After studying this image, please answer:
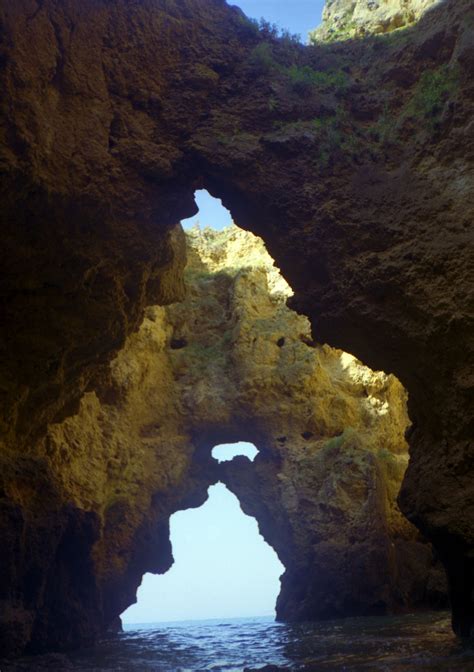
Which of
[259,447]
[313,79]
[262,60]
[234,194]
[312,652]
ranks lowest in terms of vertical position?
[312,652]

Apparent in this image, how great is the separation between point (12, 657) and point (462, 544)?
290 inches

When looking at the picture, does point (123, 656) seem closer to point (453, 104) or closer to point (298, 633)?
point (298, 633)

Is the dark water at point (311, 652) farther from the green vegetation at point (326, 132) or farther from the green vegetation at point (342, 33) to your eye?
the green vegetation at point (342, 33)

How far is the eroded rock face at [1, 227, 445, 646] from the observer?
1827 cm

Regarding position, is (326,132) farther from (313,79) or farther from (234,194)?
(234,194)

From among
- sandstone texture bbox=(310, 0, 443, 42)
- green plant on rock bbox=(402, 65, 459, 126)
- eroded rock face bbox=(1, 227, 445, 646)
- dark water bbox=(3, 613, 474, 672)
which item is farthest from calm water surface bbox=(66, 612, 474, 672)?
Result: sandstone texture bbox=(310, 0, 443, 42)

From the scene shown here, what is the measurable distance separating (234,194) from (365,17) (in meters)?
6.70

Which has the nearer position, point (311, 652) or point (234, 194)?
point (311, 652)

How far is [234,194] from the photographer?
439 inches

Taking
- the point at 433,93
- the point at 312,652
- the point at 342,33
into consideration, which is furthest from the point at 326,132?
the point at 312,652

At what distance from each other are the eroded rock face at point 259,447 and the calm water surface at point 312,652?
15.1ft

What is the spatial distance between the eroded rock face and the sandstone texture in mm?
10489

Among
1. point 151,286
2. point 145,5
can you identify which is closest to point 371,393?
point 151,286

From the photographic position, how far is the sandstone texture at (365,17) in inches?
535
